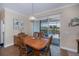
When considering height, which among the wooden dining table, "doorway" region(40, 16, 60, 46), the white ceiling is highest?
the white ceiling

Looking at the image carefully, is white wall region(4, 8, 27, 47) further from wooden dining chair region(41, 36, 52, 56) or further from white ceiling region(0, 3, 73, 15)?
wooden dining chair region(41, 36, 52, 56)

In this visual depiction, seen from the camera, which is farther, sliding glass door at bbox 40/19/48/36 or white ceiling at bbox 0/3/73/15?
sliding glass door at bbox 40/19/48/36

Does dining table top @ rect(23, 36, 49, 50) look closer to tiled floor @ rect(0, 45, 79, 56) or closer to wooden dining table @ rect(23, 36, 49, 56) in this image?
wooden dining table @ rect(23, 36, 49, 56)

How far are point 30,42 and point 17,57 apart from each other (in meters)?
0.48

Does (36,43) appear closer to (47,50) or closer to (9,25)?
(47,50)

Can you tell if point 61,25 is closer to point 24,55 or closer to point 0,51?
point 24,55

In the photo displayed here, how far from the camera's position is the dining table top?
2612 mm

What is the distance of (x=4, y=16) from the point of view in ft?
8.44

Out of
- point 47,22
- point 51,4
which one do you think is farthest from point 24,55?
point 51,4

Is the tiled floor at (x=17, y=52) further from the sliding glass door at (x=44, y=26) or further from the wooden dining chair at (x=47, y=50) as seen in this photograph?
the sliding glass door at (x=44, y=26)

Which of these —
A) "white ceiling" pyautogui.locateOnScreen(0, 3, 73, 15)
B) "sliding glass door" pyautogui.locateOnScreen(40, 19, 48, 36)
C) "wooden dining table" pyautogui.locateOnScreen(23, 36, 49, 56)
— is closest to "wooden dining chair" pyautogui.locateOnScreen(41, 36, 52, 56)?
"wooden dining table" pyautogui.locateOnScreen(23, 36, 49, 56)

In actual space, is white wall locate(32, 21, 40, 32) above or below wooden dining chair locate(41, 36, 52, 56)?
above

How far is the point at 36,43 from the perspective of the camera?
2.69 meters

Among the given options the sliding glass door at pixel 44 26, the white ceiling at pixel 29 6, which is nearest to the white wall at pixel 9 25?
the white ceiling at pixel 29 6
